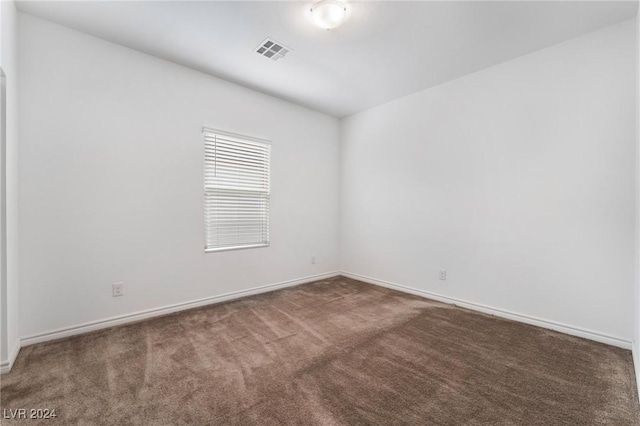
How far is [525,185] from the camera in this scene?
2.79m

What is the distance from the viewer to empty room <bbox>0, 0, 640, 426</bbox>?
5.76 ft

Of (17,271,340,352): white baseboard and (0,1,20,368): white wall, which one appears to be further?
(17,271,340,352): white baseboard

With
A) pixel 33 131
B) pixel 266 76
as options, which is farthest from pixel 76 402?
pixel 266 76

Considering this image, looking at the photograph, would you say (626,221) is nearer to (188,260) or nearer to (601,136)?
(601,136)

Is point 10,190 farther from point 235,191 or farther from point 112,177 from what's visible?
point 235,191

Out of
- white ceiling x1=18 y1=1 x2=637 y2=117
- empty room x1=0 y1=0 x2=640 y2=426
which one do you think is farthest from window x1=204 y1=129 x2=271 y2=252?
white ceiling x1=18 y1=1 x2=637 y2=117

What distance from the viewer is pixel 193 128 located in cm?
312

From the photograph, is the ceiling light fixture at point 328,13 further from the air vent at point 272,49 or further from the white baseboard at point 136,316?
the white baseboard at point 136,316

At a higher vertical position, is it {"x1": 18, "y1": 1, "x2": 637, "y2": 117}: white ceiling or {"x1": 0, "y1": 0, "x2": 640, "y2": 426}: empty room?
{"x1": 18, "y1": 1, "x2": 637, "y2": 117}: white ceiling

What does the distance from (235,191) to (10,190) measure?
192 centimetres

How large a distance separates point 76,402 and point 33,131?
215 cm

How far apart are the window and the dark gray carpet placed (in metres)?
1.05

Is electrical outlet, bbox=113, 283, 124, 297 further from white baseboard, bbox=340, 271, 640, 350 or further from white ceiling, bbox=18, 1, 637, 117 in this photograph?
white baseboard, bbox=340, 271, 640, 350

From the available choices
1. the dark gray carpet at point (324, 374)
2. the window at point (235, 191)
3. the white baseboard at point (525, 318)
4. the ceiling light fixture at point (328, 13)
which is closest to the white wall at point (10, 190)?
the dark gray carpet at point (324, 374)
